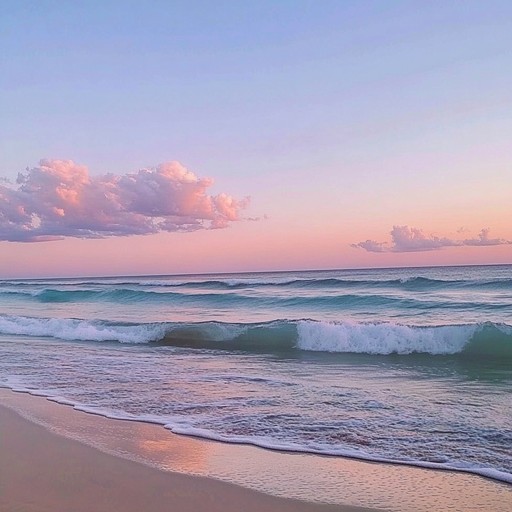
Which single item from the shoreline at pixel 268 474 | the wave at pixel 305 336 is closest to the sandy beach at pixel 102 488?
the shoreline at pixel 268 474

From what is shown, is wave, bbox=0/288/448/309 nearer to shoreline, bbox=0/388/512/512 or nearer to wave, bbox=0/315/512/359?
wave, bbox=0/315/512/359

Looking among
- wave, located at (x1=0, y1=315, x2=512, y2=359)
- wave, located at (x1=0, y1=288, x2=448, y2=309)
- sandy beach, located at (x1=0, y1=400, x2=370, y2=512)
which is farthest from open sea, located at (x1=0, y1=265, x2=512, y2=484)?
sandy beach, located at (x1=0, y1=400, x2=370, y2=512)

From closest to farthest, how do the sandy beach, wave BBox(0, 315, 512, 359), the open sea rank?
the sandy beach → the open sea → wave BBox(0, 315, 512, 359)

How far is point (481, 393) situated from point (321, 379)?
2622 millimetres

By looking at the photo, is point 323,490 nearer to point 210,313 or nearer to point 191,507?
point 191,507

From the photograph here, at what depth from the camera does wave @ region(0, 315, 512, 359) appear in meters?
13.4

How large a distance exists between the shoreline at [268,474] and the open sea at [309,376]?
33cm

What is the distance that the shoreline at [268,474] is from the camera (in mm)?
4215

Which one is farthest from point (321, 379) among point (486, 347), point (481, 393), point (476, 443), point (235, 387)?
point (486, 347)

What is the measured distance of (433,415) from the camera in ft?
22.6

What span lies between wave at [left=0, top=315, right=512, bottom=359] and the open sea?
0.04m

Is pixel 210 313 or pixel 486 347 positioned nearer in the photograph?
pixel 486 347

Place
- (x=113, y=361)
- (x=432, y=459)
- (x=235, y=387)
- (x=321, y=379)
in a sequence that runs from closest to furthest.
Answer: (x=432, y=459)
(x=235, y=387)
(x=321, y=379)
(x=113, y=361)

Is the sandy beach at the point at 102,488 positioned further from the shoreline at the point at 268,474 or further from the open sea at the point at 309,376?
the open sea at the point at 309,376
